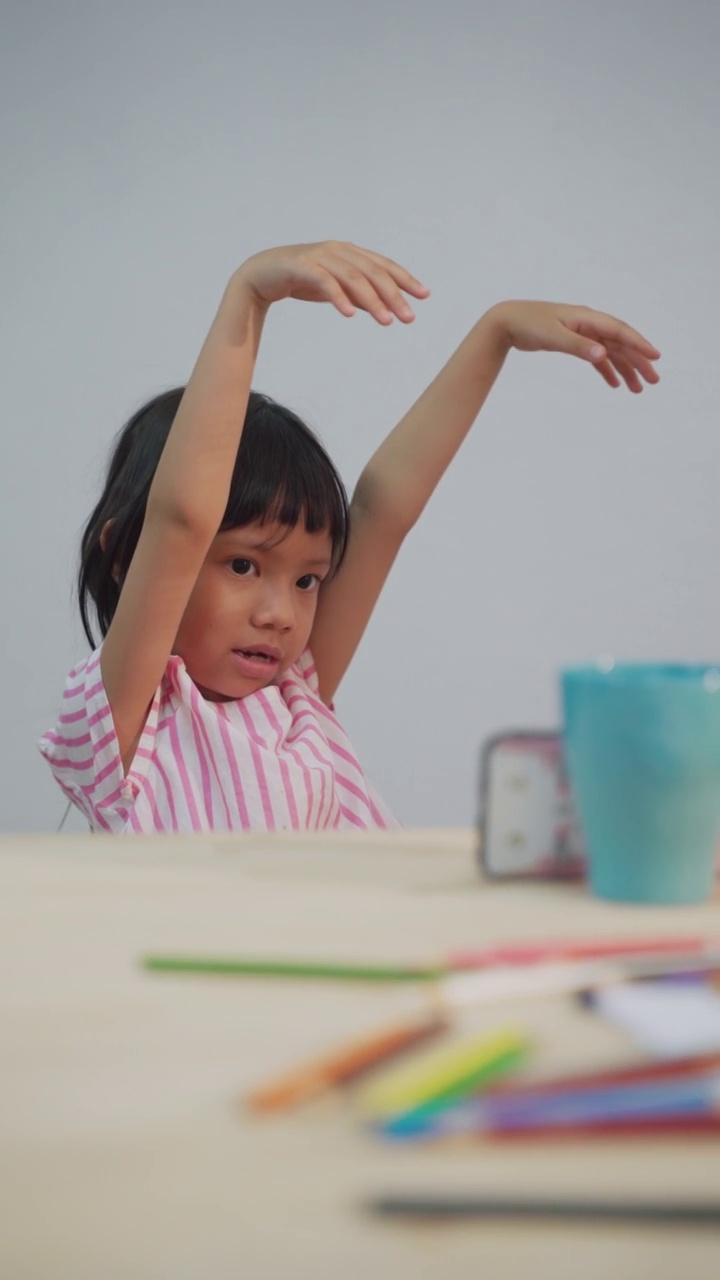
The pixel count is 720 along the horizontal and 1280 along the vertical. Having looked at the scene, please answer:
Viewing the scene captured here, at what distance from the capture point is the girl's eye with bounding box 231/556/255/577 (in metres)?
1.16

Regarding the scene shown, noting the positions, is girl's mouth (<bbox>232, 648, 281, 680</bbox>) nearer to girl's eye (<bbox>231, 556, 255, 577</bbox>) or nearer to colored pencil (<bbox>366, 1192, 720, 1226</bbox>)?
girl's eye (<bbox>231, 556, 255, 577</bbox>)

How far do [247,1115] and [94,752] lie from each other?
0.82 m

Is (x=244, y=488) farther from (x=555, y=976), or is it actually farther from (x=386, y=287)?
(x=555, y=976)

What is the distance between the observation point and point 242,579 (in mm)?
1155

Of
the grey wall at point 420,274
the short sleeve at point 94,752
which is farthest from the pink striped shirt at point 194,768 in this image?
the grey wall at point 420,274

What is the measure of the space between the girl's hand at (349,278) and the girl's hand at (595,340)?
0.47ft

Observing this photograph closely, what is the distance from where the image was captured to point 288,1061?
0.31m

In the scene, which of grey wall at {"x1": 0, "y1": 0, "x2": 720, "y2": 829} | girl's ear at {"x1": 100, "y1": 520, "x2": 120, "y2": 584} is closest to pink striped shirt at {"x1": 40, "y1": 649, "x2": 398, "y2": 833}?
A: girl's ear at {"x1": 100, "y1": 520, "x2": 120, "y2": 584}

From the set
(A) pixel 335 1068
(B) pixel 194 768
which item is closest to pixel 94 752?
(B) pixel 194 768

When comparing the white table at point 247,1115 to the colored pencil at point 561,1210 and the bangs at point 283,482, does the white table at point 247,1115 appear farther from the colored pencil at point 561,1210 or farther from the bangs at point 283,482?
the bangs at point 283,482

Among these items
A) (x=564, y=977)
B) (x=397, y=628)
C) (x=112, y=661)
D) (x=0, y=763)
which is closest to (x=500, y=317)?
(x=112, y=661)

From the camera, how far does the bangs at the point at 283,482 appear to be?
3.78 ft

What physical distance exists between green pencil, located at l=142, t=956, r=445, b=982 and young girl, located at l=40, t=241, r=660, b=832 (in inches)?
22.7

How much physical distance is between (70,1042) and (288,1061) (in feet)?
0.18
